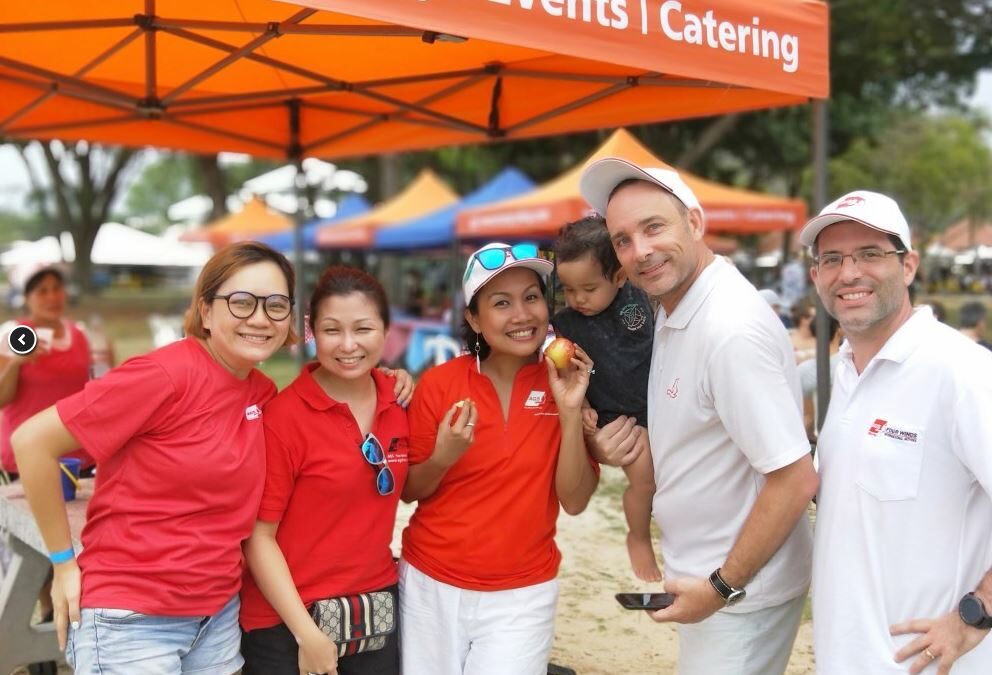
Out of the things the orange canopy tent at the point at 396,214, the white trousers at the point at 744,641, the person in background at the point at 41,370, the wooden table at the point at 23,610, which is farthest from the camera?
the orange canopy tent at the point at 396,214

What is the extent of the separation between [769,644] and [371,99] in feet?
12.6

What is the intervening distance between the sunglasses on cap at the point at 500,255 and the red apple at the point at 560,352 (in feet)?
0.91

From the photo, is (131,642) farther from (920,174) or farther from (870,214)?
(920,174)

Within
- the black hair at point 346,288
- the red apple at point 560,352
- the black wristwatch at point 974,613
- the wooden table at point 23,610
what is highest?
the black hair at point 346,288

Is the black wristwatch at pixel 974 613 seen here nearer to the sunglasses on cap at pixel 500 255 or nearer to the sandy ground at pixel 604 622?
the sunglasses on cap at pixel 500 255

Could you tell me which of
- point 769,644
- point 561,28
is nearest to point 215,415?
point 561,28

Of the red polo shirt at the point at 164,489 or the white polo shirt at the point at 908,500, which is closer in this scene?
the white polo shirt at the point at 908,500

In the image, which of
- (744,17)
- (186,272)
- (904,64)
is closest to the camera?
(744,17)

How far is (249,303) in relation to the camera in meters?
2.41

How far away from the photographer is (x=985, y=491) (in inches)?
78.4

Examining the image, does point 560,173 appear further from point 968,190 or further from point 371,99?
point 371,99

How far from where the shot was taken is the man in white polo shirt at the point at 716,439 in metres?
2.20

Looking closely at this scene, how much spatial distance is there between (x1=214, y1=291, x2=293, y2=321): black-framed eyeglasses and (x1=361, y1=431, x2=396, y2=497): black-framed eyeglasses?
443 mm

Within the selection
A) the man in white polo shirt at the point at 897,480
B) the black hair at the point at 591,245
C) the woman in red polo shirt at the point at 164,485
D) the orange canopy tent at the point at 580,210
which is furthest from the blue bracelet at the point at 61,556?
the orange canopy tent at the point at 580,210
